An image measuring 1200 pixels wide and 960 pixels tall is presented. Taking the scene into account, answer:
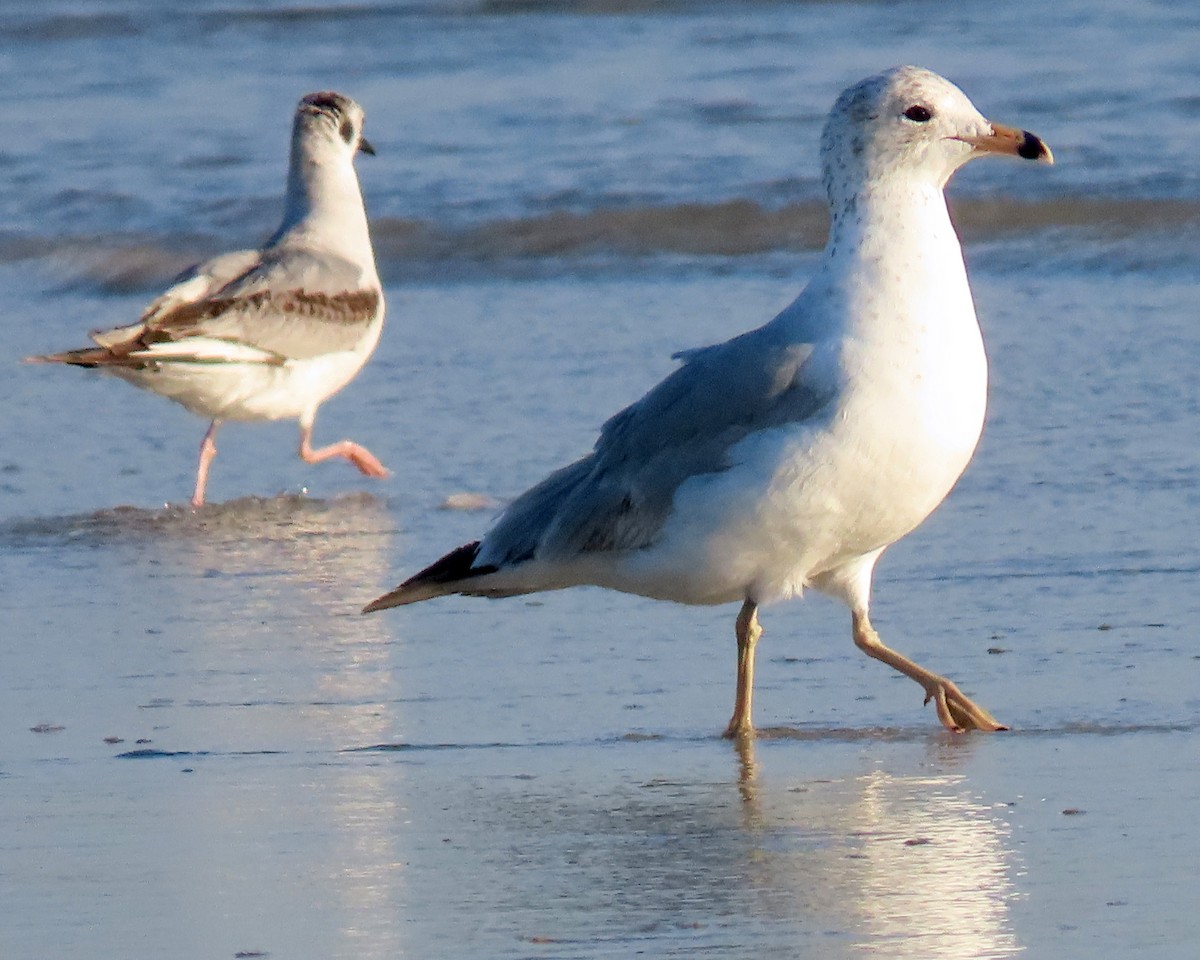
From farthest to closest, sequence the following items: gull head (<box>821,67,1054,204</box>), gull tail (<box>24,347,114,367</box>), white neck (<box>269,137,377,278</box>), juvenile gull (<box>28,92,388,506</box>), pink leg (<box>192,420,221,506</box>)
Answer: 1. white neck (<box>269,137,377,278</box>)
2. juvenile gull (<box>28,92,388,506</box>)
3. gull tail (<box>24,347,114,367</box>)
4. pink leg (<box>192,420,221,506</box>)
5. gull head (<box>821,67,1054,204</box>)

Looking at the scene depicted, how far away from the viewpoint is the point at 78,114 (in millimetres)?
13555

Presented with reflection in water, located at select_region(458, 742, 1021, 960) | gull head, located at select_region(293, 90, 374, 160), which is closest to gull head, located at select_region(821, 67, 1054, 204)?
reflection in water, located at select_region(458, 742, 1021, 960)

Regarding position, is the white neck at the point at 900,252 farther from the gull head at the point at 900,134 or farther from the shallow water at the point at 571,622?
the shallow water at the point at 571,622

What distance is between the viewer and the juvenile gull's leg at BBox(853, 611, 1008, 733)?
4223 mm

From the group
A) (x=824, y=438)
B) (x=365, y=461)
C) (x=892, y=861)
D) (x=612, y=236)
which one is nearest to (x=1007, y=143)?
(x=824, y=438)

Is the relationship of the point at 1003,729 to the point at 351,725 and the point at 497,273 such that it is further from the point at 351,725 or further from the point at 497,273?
the point at 497,273

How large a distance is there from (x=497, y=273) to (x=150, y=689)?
5.24 meters

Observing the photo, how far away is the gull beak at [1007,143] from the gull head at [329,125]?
4467 mm

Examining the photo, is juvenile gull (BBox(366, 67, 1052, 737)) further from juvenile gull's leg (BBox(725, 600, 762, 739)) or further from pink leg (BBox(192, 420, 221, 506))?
pink leg (BBox(192, 420, 221, 506))

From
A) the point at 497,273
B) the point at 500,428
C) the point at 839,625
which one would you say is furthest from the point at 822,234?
the point at 839,625

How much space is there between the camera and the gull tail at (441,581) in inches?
181

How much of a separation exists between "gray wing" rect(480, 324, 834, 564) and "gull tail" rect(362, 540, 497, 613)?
4 centimetres

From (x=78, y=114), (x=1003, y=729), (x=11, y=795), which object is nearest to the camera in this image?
(x=11, y=795)

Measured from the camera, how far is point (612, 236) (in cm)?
1019
